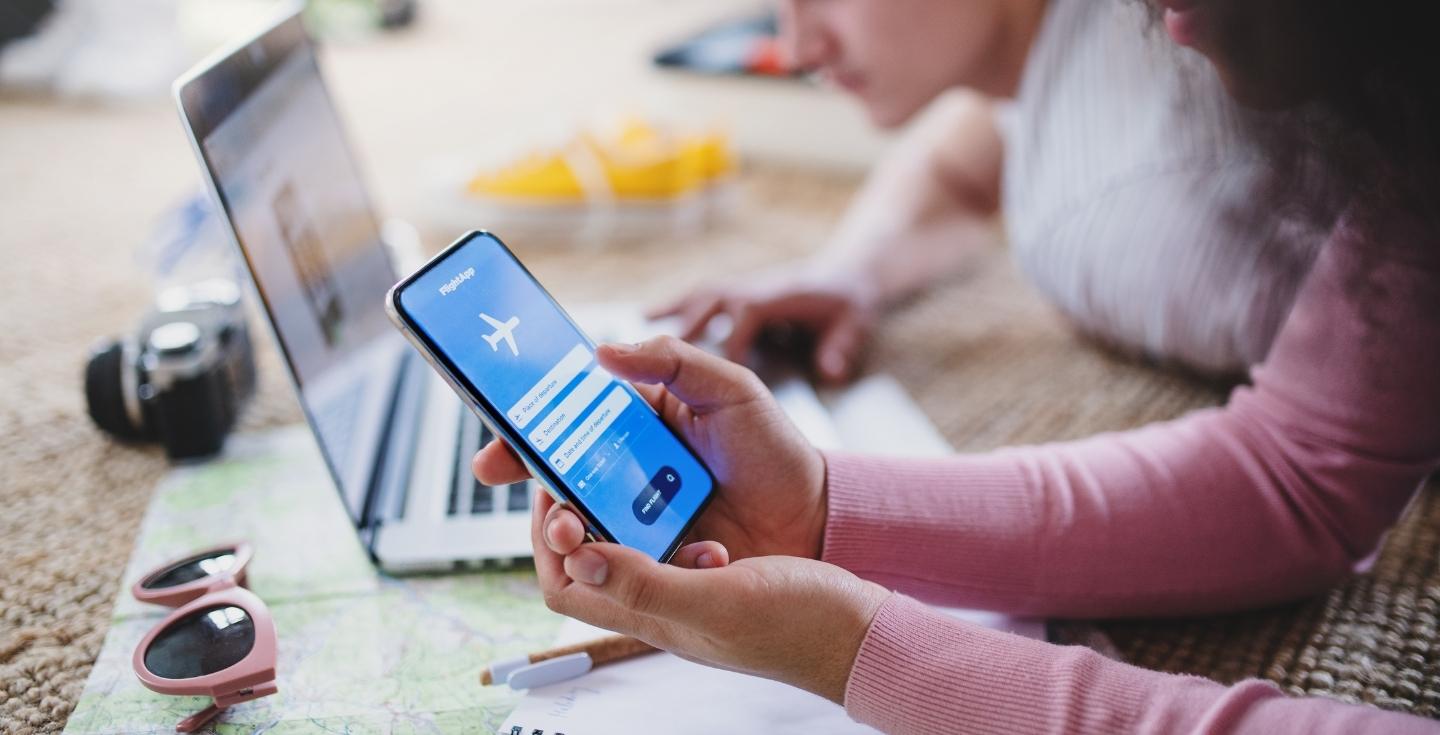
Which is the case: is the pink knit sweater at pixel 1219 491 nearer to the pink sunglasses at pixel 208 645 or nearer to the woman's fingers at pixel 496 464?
the woman's fingers at pixel 496 464

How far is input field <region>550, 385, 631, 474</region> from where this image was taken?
0.42 meters

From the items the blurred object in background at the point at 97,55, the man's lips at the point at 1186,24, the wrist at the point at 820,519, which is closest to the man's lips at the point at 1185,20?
the man's lips at the point at 1186,24

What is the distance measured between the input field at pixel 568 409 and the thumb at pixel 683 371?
0.04ft

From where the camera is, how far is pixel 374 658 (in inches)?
18.7

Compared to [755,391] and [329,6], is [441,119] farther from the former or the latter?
[755,391]

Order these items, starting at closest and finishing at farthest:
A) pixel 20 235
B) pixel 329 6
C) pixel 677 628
Result: pixel 677 628 → pixel 20 235 → pixel 329 6

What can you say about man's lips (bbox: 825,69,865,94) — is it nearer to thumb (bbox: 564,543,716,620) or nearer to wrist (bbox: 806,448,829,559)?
wrist (bbox: 806,448,829,559)

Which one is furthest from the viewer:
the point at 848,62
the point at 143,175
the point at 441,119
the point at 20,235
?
the point at 441,119

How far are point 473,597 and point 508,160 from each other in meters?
0.55

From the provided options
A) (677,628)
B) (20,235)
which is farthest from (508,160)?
(677,628)

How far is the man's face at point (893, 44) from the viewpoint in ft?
2.50

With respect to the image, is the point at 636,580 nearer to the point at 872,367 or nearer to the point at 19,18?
the point at 872,367

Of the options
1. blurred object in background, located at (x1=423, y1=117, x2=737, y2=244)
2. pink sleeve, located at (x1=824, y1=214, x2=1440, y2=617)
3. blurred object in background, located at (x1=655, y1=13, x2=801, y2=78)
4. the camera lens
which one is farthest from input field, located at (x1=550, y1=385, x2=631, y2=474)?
blurred object in background, located at (x1=655, y1=13, x2=801, y2=78)

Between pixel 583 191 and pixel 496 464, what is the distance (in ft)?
1.74
